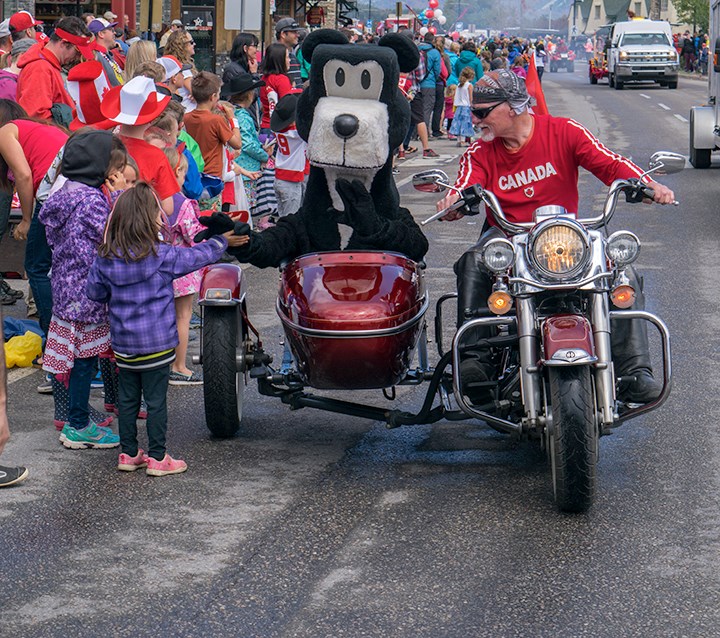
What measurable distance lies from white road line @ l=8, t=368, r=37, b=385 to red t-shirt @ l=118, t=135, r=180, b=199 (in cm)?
133

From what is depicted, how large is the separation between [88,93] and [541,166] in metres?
4.00

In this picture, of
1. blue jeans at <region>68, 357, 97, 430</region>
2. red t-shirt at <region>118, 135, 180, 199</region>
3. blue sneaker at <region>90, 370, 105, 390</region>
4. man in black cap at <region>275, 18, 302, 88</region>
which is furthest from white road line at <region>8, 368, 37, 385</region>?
man in black cap at <region>275, 18, 302, 88</region>

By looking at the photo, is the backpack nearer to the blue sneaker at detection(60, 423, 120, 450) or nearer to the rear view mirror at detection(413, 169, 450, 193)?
the blue sneaker at detection(60, 423, 120, 450)

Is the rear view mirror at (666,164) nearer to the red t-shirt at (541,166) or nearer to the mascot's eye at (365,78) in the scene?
the red t-shirt at (541,166)

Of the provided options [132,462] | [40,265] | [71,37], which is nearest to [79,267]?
[132,462]

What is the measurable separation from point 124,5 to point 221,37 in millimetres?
8877

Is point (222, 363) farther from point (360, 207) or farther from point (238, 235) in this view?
point (360, 207)

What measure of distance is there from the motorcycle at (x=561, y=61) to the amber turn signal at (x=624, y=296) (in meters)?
82.8

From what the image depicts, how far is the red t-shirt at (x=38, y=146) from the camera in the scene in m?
8.16

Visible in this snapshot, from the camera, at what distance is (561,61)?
Result: 9338 centimetres

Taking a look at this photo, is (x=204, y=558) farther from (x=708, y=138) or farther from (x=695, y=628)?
(x=708, y=138)

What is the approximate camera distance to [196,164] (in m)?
9.64

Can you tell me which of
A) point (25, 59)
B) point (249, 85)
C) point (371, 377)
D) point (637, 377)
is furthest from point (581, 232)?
point (249, 85)

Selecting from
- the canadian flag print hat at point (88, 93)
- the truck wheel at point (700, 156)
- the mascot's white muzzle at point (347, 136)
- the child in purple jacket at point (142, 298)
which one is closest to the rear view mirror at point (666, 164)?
the mascot's white muzzle at point (347, 136)
